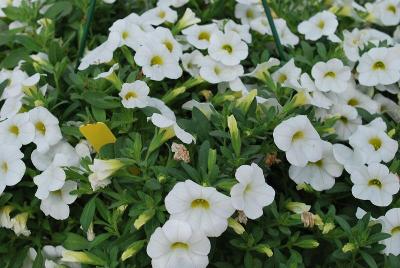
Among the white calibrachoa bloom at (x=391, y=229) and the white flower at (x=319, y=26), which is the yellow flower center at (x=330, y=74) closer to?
the white flower at (x=319, y=26)

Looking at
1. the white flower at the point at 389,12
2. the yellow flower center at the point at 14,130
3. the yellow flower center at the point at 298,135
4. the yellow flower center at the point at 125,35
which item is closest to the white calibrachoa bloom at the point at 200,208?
the yellow flower center at the point at 298,135

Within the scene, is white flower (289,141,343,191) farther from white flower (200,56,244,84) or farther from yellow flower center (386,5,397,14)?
yellow flower center (386,5,397,14)

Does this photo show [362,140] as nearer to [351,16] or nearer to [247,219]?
[247,219]

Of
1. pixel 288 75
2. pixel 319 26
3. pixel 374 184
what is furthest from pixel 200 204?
pixel 319 26

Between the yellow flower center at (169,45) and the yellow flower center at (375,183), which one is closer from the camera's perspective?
the yellow flower center at (375,183)

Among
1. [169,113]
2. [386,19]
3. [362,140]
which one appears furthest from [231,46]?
[386,19]

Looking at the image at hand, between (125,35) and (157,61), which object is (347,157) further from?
(125,35)

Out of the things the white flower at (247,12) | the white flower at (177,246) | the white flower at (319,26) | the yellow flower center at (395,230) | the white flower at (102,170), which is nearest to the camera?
the white flower at (177,246)
